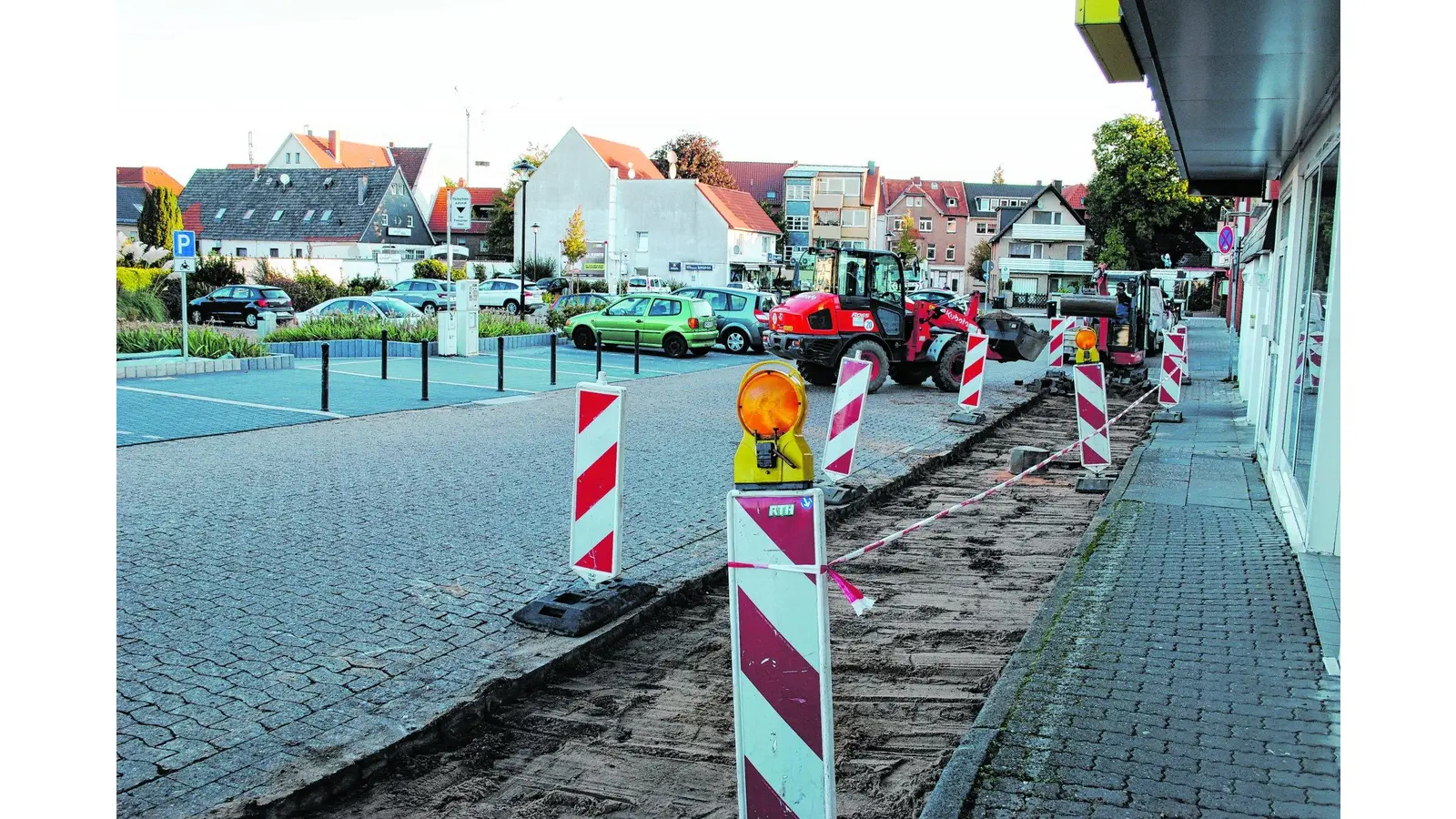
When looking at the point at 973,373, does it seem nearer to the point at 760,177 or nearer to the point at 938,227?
the point at 760,177

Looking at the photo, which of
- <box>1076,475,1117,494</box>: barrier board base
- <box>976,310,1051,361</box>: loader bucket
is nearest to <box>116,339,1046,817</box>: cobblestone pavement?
<box>1076,475,1117,494</box>: barrier board base

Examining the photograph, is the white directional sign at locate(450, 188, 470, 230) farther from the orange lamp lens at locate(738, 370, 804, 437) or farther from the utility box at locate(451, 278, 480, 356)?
the orange lamp lens at locate(738, 370, 804, 437)

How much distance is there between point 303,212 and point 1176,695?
71.4 m

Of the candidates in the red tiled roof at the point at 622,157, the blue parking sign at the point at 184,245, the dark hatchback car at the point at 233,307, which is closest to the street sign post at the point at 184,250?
the blue parking sign at the point at 184,245

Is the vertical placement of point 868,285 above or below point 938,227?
below

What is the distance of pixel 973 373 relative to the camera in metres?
Answer: 16.8

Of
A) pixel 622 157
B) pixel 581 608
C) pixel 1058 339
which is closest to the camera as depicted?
pixel 581 608

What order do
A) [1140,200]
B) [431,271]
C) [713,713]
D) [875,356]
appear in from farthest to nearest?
1. [1140,200]
2. [431,271]
3. [875,356]
4. [713,713]

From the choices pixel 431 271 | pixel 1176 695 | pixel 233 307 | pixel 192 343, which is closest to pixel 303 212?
pixel 431 271

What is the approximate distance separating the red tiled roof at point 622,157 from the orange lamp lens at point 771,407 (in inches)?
2689

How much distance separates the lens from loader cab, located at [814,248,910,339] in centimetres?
2102

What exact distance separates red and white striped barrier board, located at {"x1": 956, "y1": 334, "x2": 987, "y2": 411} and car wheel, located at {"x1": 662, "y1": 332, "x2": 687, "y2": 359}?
11.9 meters
